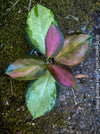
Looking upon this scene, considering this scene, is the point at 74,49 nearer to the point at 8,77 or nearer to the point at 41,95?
the point at 41,95

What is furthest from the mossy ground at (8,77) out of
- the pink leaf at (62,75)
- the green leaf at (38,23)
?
the pink leaf at (62,75)

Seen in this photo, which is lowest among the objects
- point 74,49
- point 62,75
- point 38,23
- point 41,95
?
point 41,95

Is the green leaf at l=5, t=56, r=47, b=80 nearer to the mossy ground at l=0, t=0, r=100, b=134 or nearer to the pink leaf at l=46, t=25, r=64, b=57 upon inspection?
the pink leaf at l=46, t=25, r=64, b=57

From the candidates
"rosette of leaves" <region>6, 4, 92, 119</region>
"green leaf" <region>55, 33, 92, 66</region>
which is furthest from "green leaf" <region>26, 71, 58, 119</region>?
"green leaf" <region>55, 33, 92, 66</region>

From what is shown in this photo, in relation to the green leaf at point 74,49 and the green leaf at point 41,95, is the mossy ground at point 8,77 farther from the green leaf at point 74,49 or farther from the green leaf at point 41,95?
the green leaf at point 74,49

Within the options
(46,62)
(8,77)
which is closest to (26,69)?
(46,62)

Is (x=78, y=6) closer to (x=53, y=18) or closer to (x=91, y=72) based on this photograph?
(x=53, y=18)
